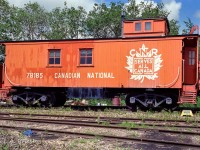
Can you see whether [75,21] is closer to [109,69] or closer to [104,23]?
[104,23]

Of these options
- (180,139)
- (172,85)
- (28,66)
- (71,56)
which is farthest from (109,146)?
(28,66)

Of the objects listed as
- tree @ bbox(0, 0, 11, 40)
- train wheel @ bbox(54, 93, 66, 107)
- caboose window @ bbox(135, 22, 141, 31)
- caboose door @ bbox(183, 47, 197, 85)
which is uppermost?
tree @ bbox(0, 0, 11, 40)

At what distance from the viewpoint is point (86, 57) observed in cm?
1597

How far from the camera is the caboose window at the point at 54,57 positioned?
1650 centimetres

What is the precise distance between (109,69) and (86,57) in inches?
52.3

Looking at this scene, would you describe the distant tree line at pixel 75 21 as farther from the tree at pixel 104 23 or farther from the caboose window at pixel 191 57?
the caboose window at pixel 191 57

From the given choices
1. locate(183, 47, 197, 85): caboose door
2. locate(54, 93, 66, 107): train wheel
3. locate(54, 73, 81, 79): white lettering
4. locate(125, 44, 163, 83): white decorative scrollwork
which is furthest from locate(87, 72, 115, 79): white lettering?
locate(183, 47, 197, 85): caboose door

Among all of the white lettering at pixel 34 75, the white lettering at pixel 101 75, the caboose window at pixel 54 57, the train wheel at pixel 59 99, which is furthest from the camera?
the train wheel at pixel 59 99

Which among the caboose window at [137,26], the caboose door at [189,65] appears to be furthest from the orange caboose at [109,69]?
the caboose window at [137,26]

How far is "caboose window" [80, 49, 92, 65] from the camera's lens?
52.3 feet

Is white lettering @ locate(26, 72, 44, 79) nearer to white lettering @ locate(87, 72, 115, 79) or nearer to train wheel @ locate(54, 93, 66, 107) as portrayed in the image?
train wheel @ locate(54, 93, 66, 107)

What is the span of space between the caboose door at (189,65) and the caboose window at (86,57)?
14.7ft

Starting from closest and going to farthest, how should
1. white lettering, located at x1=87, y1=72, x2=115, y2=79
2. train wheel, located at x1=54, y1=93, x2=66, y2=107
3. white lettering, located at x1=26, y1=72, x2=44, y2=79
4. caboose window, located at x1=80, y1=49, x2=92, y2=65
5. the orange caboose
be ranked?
1. the orange caboose
2. white lettering, located at x1=87, y1=72, x2=115, y2=79
3. caboose window, located at x1=80, y1=49, x2=92, y2=65
4. white lettering, located at x1=26, y1=72, x2=44, y2=79
5. train wheel, located at x1=54, y1=93, x2=66, y2=107

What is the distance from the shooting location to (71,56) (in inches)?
637
